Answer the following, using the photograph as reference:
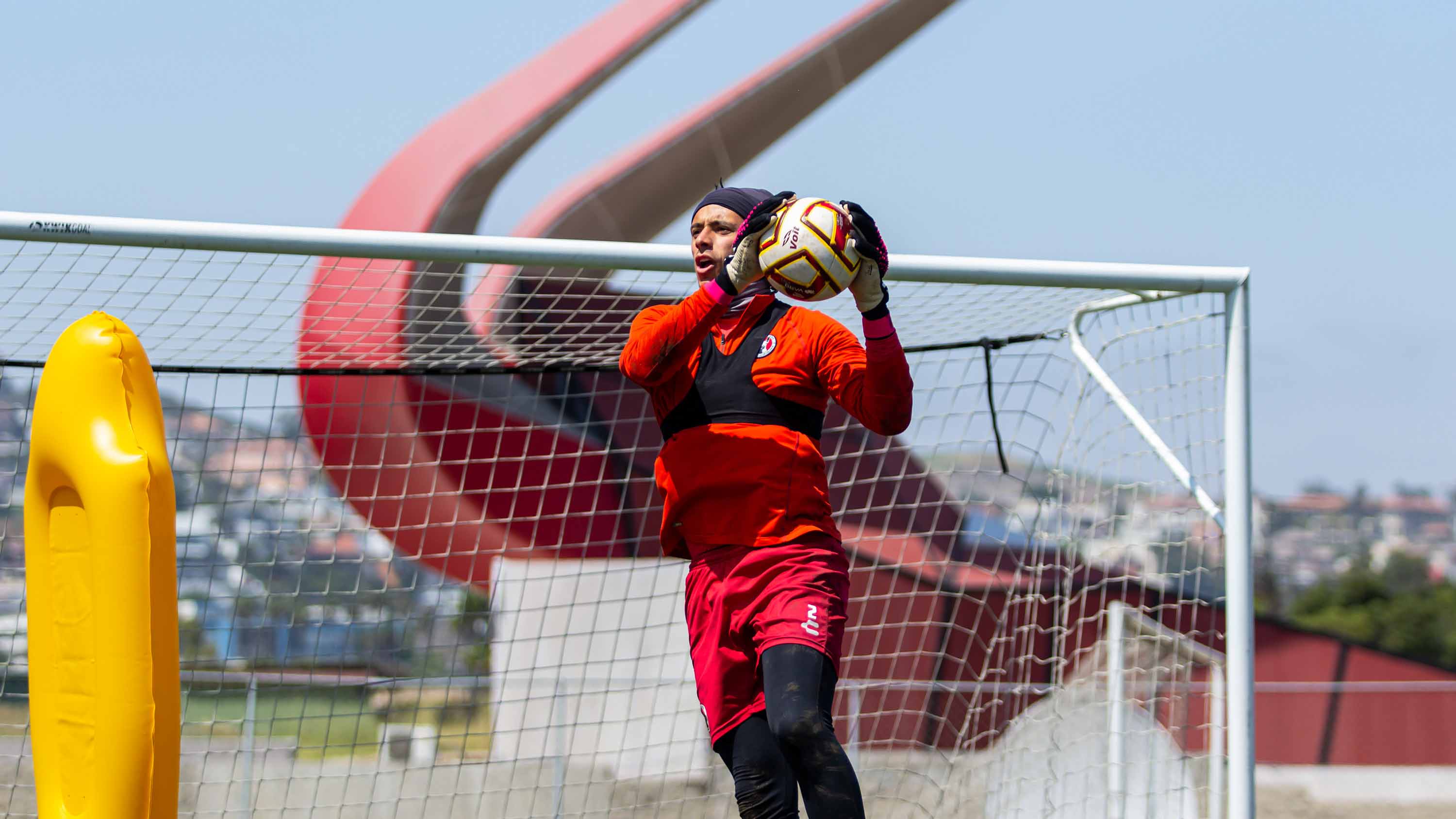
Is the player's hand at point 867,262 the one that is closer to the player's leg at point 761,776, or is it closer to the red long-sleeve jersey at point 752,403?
the red long-sleeve jersey at point 752,403

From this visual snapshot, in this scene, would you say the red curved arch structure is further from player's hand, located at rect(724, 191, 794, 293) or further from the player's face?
player's hand, located at rect(724, 191, 794, 293)

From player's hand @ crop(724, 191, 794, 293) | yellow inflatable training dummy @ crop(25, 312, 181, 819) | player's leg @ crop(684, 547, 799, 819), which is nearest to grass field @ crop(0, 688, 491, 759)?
yellow inflatable training dummy @ crop(25, 312, 181, 819)

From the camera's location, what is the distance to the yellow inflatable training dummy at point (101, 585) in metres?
2.67

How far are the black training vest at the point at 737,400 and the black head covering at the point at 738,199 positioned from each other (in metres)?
0.25

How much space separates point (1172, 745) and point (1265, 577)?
164ft

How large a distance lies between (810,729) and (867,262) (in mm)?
916

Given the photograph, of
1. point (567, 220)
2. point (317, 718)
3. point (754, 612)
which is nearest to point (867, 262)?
point (754, 612)

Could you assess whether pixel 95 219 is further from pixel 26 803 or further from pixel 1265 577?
pixel 1265 577

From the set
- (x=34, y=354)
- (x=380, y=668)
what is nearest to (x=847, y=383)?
(x=34, y=354)

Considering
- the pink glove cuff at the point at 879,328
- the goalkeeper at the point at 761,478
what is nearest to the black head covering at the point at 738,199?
the goalkeeper at the point at 761,478

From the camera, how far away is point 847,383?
107 inches

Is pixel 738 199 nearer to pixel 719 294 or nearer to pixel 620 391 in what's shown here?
pixel 719 294

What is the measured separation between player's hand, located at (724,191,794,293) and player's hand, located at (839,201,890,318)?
0.14 meters

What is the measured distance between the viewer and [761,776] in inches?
97.9
